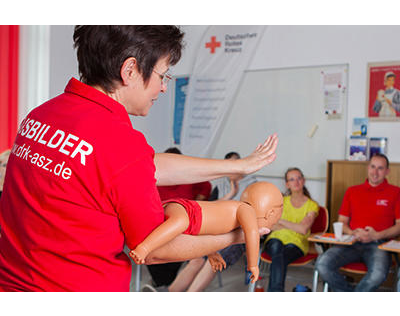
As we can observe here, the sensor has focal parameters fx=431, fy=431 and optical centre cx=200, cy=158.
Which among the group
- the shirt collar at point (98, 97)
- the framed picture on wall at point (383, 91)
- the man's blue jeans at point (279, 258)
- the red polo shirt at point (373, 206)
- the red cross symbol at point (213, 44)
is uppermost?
the red cross symbol at point (213, 44)

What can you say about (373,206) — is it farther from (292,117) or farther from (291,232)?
(292,117)

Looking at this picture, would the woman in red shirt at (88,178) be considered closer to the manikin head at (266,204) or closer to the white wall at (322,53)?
the manikin head at (266,204)

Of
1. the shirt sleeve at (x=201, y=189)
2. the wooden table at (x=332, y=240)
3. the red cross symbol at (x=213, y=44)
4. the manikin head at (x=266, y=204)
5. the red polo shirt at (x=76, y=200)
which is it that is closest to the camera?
the red polo shirt at (x=76, y=200)

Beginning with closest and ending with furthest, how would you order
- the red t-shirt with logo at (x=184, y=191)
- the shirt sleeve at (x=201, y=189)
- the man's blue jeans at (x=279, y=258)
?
the man's blue jeans at (x=279, y=258), the red t-shirt with logo at (x=184, y=191), the shirt sleeve at (x=201, y=189)

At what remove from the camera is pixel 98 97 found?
1057mm

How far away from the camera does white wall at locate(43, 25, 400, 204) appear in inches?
189

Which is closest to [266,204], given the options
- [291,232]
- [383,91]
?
[291,232]

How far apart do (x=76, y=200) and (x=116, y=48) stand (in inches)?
14.9

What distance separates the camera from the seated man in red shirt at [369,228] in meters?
4.02

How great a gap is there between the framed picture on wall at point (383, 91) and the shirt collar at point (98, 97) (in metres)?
5.06

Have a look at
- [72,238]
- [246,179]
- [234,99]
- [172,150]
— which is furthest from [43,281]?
[234,99]

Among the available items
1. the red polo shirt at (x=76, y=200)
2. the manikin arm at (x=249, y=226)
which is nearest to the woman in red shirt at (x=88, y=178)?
the red polo shirt at (x=76, y=200)

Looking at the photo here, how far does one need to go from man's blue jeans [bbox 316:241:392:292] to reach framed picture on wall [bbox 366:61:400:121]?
6.25 feet

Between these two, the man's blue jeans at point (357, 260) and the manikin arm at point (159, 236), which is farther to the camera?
the man's blue jeans at point (357, 260)
